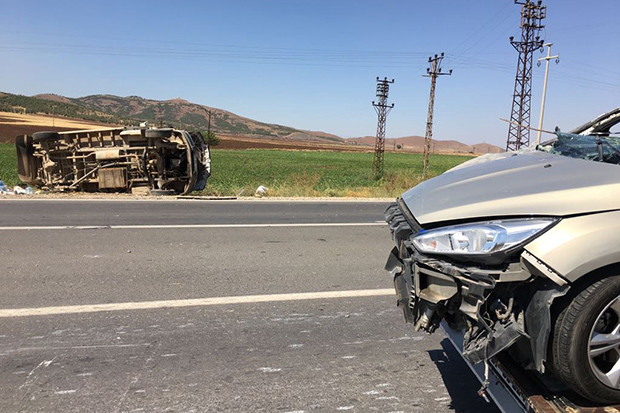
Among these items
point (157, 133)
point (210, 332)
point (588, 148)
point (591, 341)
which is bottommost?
point (210, 332)

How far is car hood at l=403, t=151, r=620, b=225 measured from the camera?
210 centimetres

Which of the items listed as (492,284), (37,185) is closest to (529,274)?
(492,284)

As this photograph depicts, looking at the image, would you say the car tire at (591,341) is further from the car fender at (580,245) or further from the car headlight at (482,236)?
the car headlight at (482,236)

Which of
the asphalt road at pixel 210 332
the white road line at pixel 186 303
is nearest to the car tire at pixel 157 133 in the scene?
the asphalt road at pixel 210 332

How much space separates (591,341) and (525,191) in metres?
0.77

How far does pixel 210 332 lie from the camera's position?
3660mm

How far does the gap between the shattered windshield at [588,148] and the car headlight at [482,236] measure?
0.82m

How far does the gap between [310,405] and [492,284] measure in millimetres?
1343

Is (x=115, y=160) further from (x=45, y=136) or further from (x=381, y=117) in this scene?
(x=381, y=117)

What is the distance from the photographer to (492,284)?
205cm

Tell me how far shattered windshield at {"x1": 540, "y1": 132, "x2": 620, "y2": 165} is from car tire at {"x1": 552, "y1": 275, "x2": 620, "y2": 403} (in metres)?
0.86

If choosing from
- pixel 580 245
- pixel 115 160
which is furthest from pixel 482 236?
pixel 115 160

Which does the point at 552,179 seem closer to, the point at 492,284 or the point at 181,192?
the point at 492,284

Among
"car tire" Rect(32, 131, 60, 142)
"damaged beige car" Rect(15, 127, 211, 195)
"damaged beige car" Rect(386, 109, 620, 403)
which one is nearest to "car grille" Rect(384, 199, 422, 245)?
"damaged beige car" Rect(386, 109, 620, 403)
